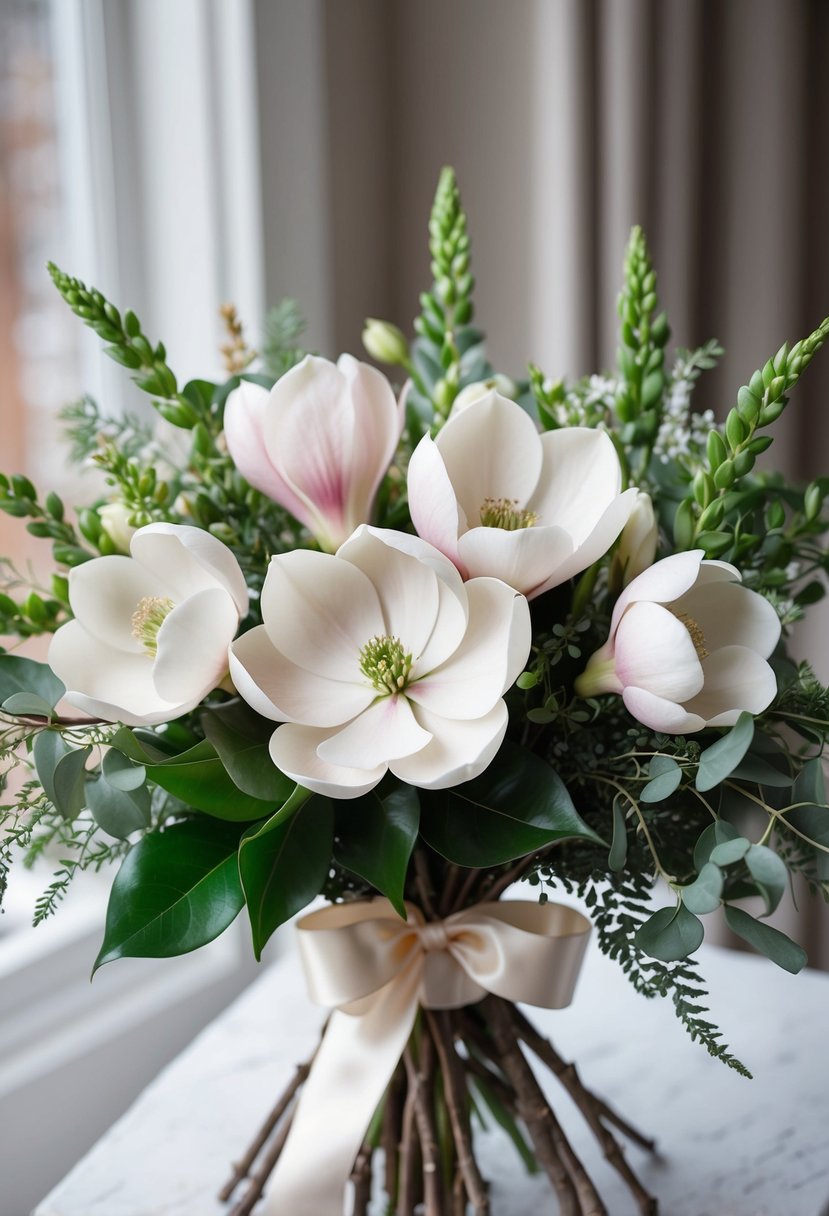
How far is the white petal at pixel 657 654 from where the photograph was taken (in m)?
0.43

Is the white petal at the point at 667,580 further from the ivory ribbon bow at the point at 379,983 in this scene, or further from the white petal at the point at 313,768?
the ivory ribbon bow at the point at 379,983

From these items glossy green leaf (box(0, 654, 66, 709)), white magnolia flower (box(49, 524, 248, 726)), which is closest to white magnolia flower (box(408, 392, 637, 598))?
white magnolia flower (box(49, 524, 248, 726))

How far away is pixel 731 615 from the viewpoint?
0.50 m

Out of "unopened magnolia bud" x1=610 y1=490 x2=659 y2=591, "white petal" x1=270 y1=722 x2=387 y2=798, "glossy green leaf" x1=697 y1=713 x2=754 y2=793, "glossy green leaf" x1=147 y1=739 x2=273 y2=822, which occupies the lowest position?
"glossy green leaf" x1=147 y1=739 x2=273 y2=822

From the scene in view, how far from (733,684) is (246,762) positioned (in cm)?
24

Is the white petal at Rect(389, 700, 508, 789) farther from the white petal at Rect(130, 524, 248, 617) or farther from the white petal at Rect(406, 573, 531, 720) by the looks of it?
the white petal at Rect(130, 524, 248, 617)

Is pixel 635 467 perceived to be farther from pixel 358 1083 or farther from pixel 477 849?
pixel 358 1083

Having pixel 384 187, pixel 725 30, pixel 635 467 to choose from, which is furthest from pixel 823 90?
pixel 635 467

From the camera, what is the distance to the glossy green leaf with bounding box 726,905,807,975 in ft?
1.45

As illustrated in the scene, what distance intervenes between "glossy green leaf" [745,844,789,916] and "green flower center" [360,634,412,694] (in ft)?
0.60

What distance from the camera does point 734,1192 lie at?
71 cm

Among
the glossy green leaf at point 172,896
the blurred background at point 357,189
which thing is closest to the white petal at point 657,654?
the glossy green leaf at point 172,896

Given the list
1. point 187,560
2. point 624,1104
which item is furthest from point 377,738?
point 624,1104

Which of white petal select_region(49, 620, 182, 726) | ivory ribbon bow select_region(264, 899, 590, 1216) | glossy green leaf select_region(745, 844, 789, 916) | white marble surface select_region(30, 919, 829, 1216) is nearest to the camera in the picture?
glossy green leaf select_region(745, 844, 789, 916)
